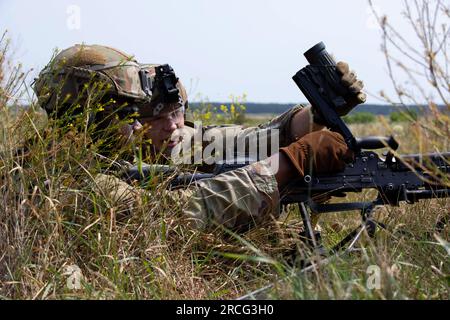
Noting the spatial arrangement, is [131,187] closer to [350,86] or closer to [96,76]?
[96,76]

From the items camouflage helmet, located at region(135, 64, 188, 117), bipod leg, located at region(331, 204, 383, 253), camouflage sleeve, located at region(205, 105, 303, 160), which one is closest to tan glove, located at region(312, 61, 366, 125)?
bipod leg, located at region(331, 204, 383, 253)

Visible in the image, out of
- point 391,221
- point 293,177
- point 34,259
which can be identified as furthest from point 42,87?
point 391,221

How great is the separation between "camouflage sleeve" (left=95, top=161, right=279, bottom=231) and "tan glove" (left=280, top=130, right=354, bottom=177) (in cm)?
17

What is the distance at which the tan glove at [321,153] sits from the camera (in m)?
3.82

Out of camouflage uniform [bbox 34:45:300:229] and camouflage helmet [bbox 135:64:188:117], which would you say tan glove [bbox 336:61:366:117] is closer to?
camouflage uniform [bbox 34:45:300:229]

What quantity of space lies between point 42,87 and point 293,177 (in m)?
1.50

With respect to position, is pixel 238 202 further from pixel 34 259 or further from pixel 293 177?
pixel 34 259

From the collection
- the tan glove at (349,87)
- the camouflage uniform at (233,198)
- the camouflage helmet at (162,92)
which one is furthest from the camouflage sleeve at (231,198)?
the camouflage helmet at (162,92)

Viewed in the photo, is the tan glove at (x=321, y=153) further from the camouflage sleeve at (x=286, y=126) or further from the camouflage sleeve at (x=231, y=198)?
the camouflage sleeve at (x=286, y=126)

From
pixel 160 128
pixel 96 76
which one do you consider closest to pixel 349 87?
pixel 160 128

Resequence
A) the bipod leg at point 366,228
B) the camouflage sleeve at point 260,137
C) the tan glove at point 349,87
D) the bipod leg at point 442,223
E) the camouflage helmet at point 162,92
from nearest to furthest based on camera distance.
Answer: the bipod leg at point 366,228
the bipod leg at point 442,223
the tan glove at point 349,87
the camouflage helmet at point 162,92
the camouflage sleeve at point 260,137

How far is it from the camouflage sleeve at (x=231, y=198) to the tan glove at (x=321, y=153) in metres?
0.17

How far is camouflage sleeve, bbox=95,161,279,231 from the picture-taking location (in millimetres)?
3814

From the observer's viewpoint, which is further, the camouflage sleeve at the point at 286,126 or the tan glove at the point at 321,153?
the camouflage sleeve at the point at 286,126
